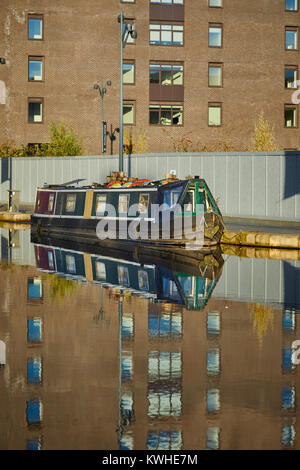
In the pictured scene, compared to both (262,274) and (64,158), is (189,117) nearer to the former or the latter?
(64,158)

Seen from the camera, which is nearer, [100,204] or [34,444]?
[34,444]

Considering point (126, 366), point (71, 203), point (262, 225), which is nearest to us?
point (126, 366)

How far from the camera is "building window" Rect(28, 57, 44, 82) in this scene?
62094mm

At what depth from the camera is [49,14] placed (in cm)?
6197

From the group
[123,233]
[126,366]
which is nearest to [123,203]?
[123,233]

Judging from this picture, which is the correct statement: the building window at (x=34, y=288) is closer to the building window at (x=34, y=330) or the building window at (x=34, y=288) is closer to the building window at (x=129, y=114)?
the building window at (x=34, y=330)

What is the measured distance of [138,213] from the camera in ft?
79.2

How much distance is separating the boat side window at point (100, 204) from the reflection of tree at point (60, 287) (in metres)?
9.64

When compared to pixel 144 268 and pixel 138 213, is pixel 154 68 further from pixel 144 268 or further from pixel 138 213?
pixel 144 268

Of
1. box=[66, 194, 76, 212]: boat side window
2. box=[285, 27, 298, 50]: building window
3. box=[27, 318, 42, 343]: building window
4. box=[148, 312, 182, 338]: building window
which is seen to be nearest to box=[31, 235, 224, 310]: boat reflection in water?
box=[148, 312, 182, 338]: building window

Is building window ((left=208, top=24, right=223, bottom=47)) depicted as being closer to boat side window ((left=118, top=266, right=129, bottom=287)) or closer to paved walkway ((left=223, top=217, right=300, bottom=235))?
paved walkway ((left=223, top=217, right=300, bottom=235))

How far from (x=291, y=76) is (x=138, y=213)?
4515cm

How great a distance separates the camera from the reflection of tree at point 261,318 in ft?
33.9

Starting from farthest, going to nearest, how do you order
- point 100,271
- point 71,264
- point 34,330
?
1. point 71,264
2. point 100,271
3. point 34,330
